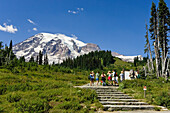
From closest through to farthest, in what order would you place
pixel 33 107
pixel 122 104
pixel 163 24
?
pixel 33 107 → pixel 122 104 → pixel 163 24

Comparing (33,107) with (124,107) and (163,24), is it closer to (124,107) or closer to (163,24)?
(124,107)

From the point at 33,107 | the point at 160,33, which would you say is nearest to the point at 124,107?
the point at 33,107

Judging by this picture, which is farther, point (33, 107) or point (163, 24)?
point (163, 24)

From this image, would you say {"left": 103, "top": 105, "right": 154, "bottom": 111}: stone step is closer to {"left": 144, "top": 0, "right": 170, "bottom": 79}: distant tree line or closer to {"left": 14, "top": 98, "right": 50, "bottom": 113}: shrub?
{"left": 14, "top": 98, "right": 50, "bottom": 113}: shrub

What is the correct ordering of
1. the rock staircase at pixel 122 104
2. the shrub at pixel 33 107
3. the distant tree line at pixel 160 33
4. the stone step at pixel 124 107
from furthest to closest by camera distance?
1. the distant tree line at pixel 160 33
2. the rock staircase at pixel 122 104
3. the stone step at pixel 124 107
4. the shrub at pixel 33 107

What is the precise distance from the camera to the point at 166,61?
2462 centimetres

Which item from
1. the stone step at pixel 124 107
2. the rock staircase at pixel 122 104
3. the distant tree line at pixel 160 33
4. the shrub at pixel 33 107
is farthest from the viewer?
the distant tree line at pixel 160 33

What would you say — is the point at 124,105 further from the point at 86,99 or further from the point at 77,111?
the point at 77,111

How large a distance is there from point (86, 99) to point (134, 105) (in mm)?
3381

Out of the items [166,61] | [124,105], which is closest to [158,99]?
[124,105]

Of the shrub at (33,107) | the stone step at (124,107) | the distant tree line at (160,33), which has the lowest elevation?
the stone step at (124,107)

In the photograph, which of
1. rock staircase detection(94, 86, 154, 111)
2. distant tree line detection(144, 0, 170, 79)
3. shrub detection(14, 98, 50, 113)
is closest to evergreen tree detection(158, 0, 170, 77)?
distant tree line detection(144, 0, 170, 79)

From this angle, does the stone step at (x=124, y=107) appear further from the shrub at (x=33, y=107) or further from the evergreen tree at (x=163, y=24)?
the evergreen tree at (x=163, y=24)

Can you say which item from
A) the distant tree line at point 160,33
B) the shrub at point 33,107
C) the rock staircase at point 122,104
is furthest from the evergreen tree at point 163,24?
the shrub at point 33,107
